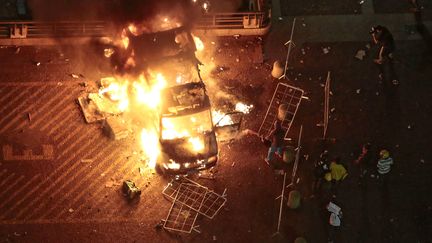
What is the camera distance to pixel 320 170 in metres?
14.6

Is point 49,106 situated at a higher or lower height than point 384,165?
higher

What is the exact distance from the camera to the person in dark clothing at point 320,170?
47.2 ft

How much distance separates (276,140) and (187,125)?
96.8 inches

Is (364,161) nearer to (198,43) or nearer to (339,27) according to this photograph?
(339,27)

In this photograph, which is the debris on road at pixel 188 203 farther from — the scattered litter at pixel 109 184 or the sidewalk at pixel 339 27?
the sidewalk at pixel 339 27

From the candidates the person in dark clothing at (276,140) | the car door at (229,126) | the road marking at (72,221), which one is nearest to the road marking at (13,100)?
the road marking at (72,221)

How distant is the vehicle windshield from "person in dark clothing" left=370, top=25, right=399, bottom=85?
571 cm

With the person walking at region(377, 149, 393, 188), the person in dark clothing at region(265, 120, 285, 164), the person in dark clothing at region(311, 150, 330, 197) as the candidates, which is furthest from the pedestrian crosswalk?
the person walking at region(377, 149, 393, 188)

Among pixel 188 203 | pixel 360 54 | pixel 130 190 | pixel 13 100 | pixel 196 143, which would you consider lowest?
pixel 188 203

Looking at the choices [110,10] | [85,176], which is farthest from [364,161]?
[110,10]

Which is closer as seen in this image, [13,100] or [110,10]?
[13,100]

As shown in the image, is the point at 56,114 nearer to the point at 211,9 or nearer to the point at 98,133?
the point at 98,133

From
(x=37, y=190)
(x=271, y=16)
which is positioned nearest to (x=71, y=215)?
(x=37, y=190)

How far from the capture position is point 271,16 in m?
16.8
